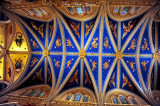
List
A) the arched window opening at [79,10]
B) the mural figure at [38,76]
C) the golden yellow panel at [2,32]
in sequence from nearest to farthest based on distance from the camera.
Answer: the arched window opening at [79,10], the golden yellow panel at [2,32], the mural figure at [38,76]

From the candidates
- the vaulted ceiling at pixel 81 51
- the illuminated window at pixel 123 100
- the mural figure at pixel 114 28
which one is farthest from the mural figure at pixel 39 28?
the illuminated window at pixel 123 100

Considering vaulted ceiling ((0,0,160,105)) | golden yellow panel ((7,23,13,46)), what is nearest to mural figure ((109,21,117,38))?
vaulted ceiling ((0,0,160,105))

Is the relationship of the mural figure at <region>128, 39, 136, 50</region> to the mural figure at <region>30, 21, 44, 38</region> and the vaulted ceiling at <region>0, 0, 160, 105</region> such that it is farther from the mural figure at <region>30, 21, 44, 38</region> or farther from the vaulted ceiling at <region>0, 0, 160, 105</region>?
the mural figure at <region>30, 21, 44, 38</region>

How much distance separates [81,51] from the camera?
9070 mm

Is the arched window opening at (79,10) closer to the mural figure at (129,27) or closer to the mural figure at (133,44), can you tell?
the mural figure at (129,27)

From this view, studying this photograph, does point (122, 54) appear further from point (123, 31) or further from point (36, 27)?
point (36, 27)

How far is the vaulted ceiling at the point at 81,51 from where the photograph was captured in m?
8.21

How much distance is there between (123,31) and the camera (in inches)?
344

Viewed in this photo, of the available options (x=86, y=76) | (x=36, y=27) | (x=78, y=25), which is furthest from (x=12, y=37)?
(x=86, y=76)

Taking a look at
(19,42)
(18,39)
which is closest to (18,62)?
(19,42)

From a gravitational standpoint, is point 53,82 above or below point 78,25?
below

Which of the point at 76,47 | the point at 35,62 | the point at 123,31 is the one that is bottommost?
the point at 35,62

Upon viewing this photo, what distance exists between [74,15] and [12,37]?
18.7 ft

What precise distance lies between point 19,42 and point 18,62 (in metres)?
1.83
